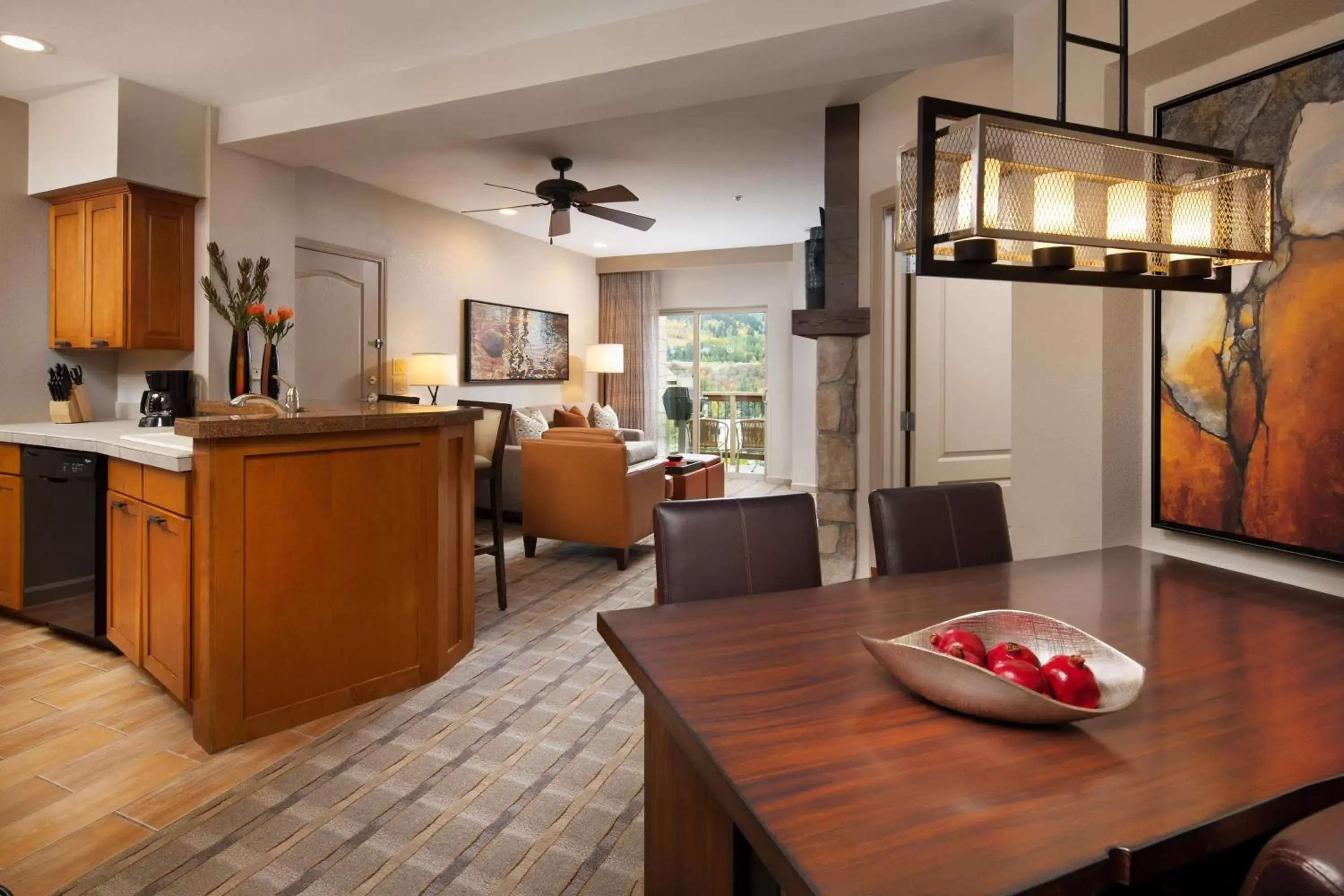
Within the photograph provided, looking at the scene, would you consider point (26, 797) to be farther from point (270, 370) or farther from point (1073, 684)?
point (1073, 684)

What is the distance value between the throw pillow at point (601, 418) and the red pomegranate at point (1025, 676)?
22.8 ft

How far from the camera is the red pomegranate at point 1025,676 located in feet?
3.55

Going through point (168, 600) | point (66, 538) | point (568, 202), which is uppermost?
point (568, 202)

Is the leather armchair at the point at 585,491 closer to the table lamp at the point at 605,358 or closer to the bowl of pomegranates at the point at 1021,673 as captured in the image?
the table lamp at the point at 605,358

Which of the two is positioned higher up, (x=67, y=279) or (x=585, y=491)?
(x=67, y=279)

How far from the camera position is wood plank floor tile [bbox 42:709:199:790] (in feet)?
7.46

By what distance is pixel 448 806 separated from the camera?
213 cm

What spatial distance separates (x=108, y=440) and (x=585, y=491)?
8.46 ft

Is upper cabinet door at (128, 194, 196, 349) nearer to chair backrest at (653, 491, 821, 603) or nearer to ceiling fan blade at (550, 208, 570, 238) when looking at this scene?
ceiling fan blade at (550, 208, 570, 238)

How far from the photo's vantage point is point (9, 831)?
2.01 metres

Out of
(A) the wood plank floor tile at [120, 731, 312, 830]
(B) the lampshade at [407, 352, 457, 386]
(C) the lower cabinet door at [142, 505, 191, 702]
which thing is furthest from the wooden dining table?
(B) the lampshade at [407, 352, 457, 386]

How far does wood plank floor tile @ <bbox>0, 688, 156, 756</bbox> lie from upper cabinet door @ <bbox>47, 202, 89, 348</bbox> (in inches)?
82.0

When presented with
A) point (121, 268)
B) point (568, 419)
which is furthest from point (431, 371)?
point (121, 268)

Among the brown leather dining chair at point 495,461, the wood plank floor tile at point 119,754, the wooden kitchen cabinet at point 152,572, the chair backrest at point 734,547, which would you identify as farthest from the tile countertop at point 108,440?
the chair backrest at point 734,547
